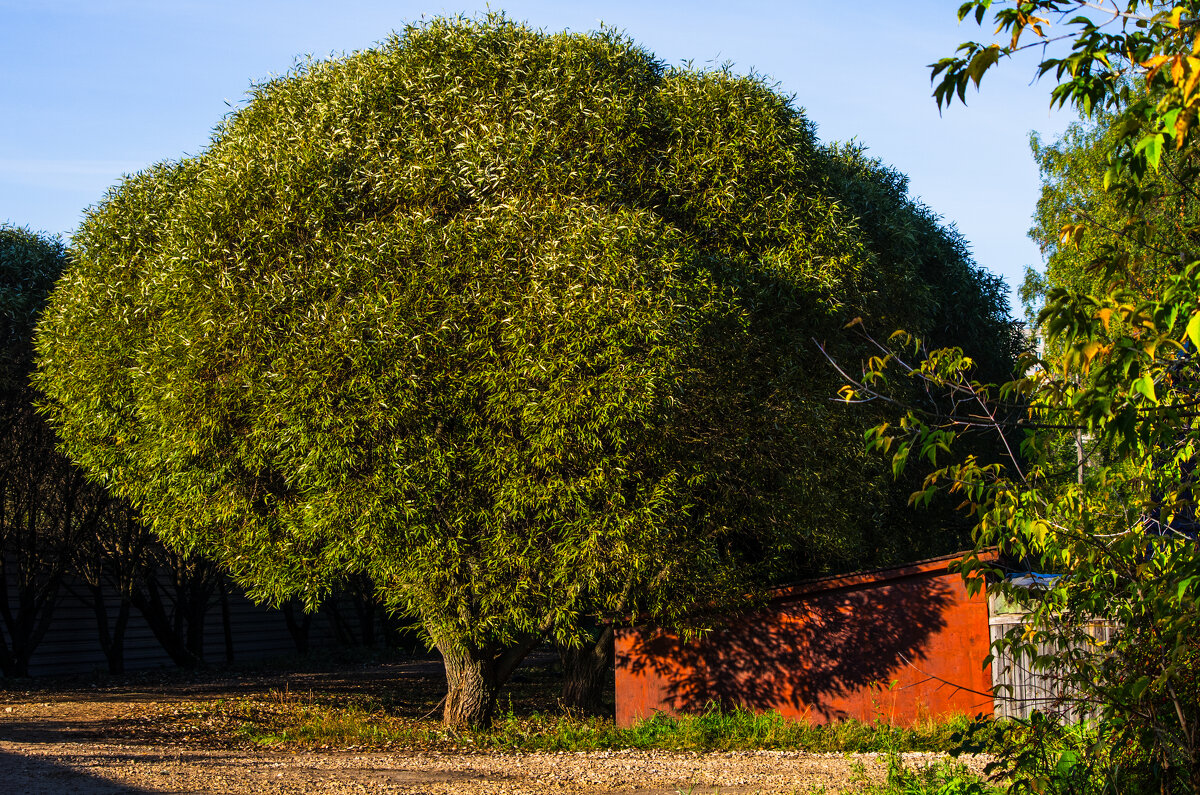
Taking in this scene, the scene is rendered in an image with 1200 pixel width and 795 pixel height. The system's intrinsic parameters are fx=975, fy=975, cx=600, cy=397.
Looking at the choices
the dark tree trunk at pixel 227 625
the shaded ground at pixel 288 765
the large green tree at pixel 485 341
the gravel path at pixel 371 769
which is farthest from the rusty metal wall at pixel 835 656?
the dark tree trunk at pixel 227 625

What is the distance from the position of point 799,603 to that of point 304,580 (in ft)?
21.0

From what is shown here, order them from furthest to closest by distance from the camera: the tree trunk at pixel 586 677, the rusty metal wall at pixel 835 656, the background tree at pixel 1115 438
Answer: the tree trunk at pixel 586 677
the rusty metal wall at pixel 835 656
the background tree at pixel 1115 438

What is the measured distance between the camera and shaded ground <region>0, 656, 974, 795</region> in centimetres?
834

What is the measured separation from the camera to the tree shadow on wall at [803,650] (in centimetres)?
1248

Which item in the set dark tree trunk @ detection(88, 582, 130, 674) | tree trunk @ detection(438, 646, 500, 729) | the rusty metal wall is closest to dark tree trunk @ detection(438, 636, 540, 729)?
tree trunk @ detection(438, 646, 500, 729)

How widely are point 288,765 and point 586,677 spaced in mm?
6068

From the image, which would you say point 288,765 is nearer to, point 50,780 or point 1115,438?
point 50,780

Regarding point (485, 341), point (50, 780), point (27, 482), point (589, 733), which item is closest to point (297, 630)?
point (27, 482)

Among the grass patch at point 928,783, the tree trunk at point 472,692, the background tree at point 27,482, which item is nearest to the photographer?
the grass patch at point 928,783

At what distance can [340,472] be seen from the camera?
10.6 metres

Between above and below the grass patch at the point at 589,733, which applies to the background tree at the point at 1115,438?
above

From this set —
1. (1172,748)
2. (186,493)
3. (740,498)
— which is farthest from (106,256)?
(1172,748)

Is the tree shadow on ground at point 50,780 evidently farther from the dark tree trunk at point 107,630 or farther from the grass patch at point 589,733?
the dark tree trunk at point 107,630

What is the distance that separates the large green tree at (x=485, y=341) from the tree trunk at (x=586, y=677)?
2076mm
